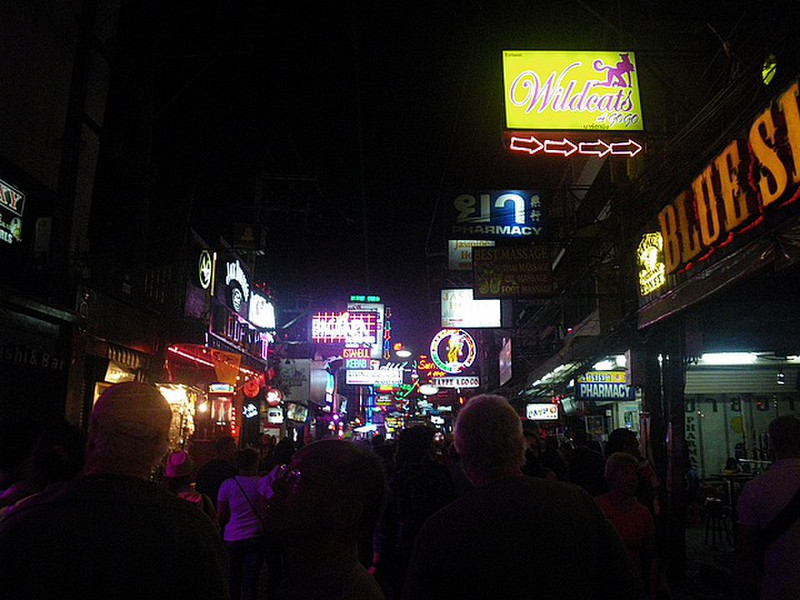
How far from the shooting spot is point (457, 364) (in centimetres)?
2691

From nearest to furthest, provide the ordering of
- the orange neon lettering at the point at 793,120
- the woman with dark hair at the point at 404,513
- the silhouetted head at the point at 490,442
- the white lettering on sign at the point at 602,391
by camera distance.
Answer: the silhouetted head at the point at 490,442, the woman with dark hair at the point at 404,513, the orange neon lettering at the point at 793,120, the white lettering on sign at the point at 602,391

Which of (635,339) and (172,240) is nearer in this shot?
(635,339)

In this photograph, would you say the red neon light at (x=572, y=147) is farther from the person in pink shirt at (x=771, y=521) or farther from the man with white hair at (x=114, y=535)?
the man with white hair at (x=114, y=535)

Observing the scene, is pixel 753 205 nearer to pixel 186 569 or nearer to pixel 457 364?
pixel 186 569

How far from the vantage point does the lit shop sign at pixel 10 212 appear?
9500 millimetres

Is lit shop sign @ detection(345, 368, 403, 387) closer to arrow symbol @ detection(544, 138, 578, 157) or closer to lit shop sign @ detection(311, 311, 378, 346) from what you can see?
lit shop sign @ detection(311, 311, 378, 346)

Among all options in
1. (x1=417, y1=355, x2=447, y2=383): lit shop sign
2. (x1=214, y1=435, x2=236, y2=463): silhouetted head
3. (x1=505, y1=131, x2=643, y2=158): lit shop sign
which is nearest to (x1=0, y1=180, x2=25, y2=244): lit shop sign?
(x1=214, y1=435, x2=236, y2=463): silhouetted head

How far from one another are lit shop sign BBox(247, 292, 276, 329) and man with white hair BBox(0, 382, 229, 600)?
20.5 meters

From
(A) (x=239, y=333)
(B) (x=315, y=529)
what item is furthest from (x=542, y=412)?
(B) (x=315, y=529)

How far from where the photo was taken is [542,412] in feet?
80.1

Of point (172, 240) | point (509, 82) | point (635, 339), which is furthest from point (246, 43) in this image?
point (635, 339)

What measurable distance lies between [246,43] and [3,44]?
6.69 meters

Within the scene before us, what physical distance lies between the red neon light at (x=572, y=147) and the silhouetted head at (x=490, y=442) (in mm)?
7654

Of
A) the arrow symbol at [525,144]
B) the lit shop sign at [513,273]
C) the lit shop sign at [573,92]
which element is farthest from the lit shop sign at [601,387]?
the lit shop sign at [573,92]
